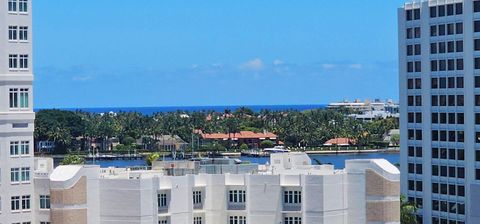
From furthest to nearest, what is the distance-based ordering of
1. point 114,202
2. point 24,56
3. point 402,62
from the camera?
point 402,62, point 24,56, point 114,202

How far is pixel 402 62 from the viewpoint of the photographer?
113062 mm

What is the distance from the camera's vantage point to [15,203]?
246 ft

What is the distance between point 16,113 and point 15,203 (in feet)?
18.4

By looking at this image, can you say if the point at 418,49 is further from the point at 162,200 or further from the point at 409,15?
the point at 162,200

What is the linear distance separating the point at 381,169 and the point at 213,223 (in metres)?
10.7

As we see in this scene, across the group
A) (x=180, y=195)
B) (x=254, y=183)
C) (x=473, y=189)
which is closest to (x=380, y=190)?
(x=254, y=183)

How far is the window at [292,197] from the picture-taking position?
2852 inches

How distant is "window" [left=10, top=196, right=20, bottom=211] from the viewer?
74.8 m

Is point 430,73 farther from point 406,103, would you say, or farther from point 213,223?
point 213,223

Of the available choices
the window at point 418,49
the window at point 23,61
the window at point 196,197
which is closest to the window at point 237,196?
the window at point 196,197

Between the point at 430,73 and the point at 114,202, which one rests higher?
the point at 430,73

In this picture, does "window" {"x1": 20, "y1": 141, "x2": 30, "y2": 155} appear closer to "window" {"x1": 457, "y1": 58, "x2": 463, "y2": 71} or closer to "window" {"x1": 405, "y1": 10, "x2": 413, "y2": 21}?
"window" {"x1": 457, "y1": 58, "x2": 463, "y2": 71}

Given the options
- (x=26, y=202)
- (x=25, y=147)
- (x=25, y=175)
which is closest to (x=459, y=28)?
(x=25, y=147)

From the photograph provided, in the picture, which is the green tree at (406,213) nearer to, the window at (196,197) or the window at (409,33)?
the window at (409,33)
